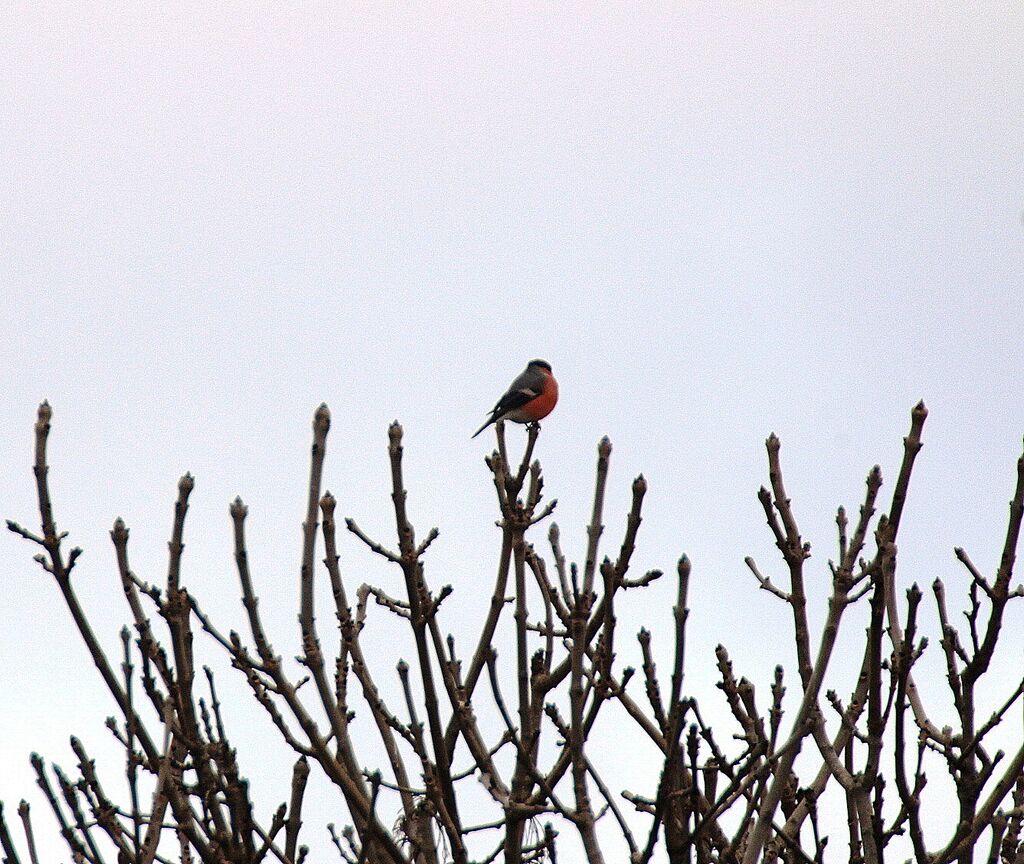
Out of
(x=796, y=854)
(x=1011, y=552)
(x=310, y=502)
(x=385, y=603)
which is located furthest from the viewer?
(x=385, y=603)

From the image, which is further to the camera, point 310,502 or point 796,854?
point 796,854

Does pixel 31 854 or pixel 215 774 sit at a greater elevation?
pixel 215 774

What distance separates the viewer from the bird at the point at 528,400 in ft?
42.9

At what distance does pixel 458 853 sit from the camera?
12.7 ft

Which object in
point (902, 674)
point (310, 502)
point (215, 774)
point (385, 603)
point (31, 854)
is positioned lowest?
point (31, 854)

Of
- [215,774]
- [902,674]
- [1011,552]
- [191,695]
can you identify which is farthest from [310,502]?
[1011,552]

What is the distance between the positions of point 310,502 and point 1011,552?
213 cm

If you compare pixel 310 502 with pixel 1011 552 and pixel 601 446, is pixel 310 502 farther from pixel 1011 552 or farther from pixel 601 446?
pixel 1011 552

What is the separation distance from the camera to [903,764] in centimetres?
394

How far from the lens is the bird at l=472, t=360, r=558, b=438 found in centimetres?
1307

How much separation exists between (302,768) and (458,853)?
0.72 m

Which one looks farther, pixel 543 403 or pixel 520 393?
pixel 543 403

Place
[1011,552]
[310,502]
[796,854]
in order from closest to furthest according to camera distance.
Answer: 1. [310,502]
2. [1011,552]
3. [796,854]

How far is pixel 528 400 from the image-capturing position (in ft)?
43.0
